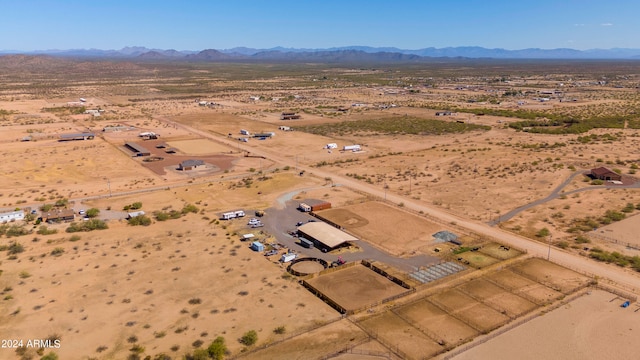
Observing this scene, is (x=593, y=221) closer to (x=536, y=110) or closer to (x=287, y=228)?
(x=287, y=228)

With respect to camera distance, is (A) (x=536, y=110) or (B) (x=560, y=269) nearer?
(B) (x=560, y=269)

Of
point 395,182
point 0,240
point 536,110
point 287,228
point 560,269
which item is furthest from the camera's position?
point 536,110

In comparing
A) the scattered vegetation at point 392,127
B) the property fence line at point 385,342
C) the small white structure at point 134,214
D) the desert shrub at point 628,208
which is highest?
the scattered vegetation at point 392,127

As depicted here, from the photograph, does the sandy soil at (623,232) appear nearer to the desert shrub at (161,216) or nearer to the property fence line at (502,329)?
the property fence line at (502,329)

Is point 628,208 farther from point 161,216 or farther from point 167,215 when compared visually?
point 161,216

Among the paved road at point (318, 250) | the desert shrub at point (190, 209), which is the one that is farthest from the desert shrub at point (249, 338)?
the desert shrub at point (190, 209)

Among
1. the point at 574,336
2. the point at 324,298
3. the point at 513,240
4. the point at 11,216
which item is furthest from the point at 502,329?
the point at 11,216

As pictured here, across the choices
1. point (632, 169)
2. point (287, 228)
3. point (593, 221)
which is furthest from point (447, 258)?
point (632, 169)

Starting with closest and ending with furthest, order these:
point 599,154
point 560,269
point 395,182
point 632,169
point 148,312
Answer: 1. point 148,312
2. point 560,269
3. point 395,182
4. point 632,169
5. point 599,154
